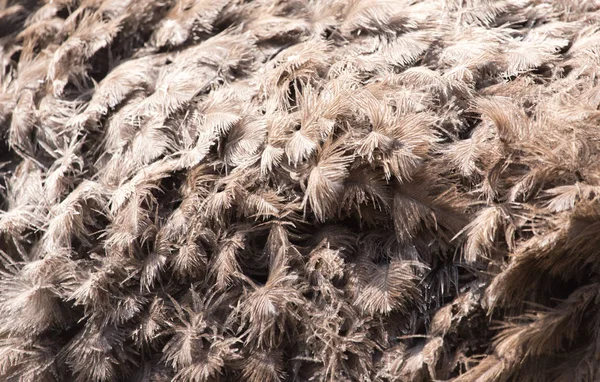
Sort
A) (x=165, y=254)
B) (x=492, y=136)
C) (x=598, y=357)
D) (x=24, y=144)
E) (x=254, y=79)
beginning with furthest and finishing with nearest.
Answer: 1. (x=24, y=144)
2. (x=254, y=79)
3. (x=165, y=254)
4. (x=492, y=136)
5. (x=598, y=357)

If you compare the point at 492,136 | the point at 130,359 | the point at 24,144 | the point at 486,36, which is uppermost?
the point at 486,36

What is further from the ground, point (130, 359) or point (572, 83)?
point (572, 83)

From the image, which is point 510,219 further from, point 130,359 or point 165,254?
point 130,359

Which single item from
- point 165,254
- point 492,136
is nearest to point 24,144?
point 165,254

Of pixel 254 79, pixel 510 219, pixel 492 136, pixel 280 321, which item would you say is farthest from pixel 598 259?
pixel 254 79

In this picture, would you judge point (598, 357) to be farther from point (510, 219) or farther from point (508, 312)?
point (510, 219)

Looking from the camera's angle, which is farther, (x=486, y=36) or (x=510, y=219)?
(x=486, y=36)

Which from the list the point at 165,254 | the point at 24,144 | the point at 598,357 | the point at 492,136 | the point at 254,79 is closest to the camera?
the point at 598,357
